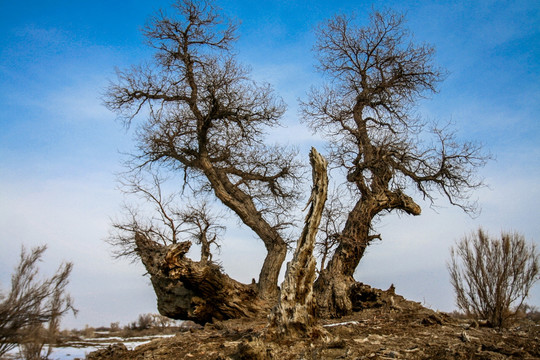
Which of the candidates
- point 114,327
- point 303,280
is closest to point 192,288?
point 303,280

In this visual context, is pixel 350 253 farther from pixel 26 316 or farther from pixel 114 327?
pixel 114 327

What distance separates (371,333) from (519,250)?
22.6ft

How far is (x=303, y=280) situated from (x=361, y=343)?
1391 mm

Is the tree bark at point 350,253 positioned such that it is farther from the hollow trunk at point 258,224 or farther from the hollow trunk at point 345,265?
the hollow trunk at point 258,224

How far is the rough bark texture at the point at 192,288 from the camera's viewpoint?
10.4 metres

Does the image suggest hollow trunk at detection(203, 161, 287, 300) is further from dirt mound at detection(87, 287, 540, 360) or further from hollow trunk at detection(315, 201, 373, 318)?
dirt mound at detection(87, 287, 540, 360)

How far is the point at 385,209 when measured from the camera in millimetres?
13172

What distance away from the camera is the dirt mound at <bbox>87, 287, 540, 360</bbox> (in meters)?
6.40

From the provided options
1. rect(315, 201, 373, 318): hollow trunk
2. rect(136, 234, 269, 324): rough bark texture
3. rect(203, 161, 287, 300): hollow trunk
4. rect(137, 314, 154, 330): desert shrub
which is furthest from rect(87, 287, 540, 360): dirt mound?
rect(137, 314, 154, 330): desert shrub

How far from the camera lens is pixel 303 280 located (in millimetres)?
7336

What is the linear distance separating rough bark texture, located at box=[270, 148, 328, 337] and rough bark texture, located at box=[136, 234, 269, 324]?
150 inches

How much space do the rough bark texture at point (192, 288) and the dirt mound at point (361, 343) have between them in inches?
29.9

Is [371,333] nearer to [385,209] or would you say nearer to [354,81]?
[385,209]

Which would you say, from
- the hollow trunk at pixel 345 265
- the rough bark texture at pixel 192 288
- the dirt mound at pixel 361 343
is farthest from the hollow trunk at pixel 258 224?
the dirt mound at pixel 361 343
